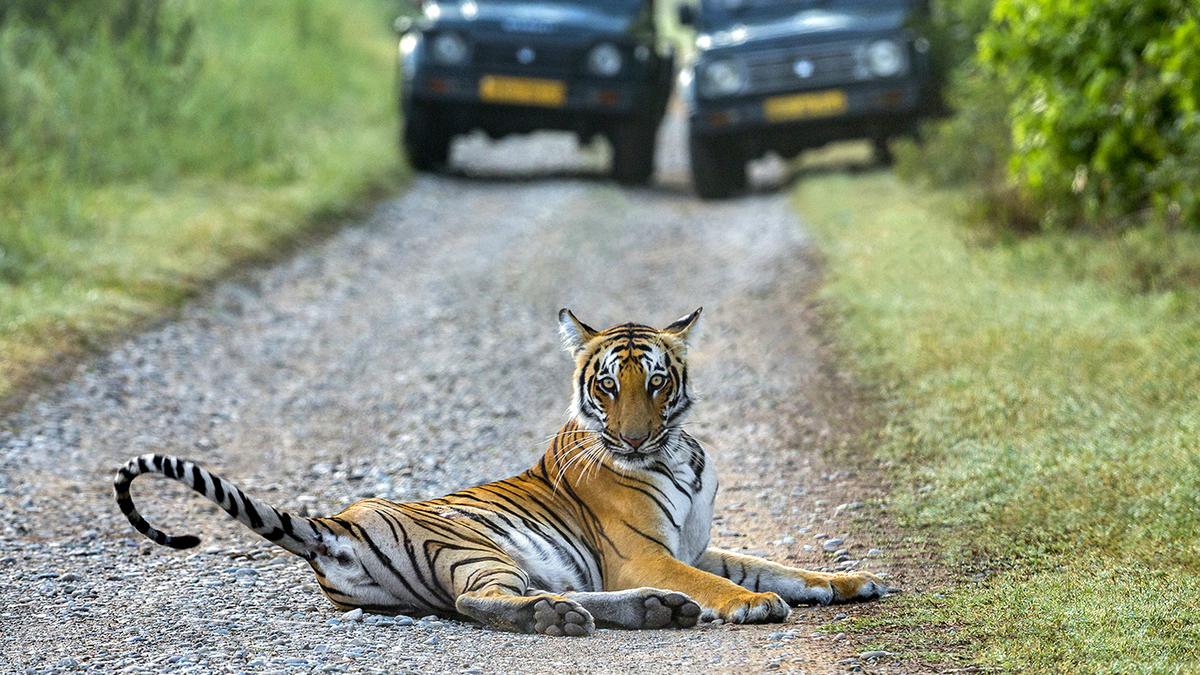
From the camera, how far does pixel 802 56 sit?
15781 millimetres

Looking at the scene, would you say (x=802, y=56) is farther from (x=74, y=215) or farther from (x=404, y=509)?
(x=404, y=509)

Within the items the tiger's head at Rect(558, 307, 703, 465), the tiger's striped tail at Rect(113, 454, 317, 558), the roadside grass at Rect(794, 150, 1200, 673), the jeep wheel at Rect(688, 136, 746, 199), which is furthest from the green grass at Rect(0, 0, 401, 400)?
the roadside grass at Rect(794, 150, 1200, 673)

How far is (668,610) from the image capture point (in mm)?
5141

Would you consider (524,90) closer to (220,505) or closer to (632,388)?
(632,388)

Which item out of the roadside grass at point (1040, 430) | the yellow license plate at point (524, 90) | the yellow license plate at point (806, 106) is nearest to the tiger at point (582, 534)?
the roadside grass at point (1040, 430)

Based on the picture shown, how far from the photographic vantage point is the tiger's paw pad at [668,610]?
5.14 m

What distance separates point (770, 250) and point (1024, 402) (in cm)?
551

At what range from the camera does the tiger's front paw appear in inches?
204

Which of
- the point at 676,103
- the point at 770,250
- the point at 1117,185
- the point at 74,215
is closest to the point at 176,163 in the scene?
the point at 74,215

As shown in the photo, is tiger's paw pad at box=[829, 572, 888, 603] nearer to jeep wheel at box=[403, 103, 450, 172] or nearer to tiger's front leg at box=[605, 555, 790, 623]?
tiger's front leg at box=[605, 555, 790, 623]

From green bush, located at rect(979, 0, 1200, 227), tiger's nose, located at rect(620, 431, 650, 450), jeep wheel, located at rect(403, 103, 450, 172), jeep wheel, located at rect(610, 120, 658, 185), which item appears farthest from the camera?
jeep wheel, located at rect(610, 120, 658, 185)

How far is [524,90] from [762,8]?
96.4 inches

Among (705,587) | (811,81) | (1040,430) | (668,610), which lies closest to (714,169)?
(811,81)

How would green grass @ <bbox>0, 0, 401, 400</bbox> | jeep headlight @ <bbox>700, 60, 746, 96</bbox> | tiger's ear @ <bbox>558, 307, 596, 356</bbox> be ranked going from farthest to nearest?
1. jeep headlight @ <bbox>700, 60, 746, 96</bbox>
2. green grass @ <bbox>0, 0, 401, 400</bbox>
3. tiger's ear @ <bbox>558, 307, 596, 356</bbox>
